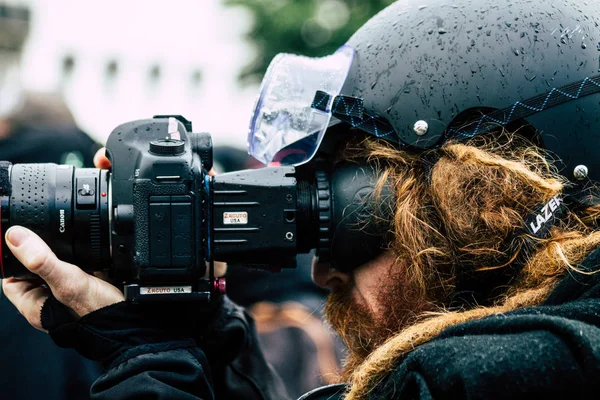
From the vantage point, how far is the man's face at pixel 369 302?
1517 mm

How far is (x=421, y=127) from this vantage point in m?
1.49

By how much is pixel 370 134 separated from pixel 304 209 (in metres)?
0.21

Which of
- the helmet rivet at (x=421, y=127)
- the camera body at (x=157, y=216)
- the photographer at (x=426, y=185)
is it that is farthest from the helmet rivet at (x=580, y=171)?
the camera body at (x=157, y=216)

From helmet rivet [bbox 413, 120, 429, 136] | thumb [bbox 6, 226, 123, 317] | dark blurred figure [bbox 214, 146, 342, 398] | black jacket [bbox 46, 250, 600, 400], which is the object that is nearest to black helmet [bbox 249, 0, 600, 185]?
helmet rivet [bbox 413, 120, 429, 136]

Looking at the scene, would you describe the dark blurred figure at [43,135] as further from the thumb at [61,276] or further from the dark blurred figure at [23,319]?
the thumb at [61,276]

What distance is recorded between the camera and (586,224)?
1460 mm

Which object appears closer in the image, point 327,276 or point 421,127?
point 421,127

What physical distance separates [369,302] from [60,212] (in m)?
0.65

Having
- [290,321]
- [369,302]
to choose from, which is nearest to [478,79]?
[369,302]

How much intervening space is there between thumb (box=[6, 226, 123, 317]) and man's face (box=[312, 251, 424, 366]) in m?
0.49

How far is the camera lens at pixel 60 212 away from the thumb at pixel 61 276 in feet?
0.08

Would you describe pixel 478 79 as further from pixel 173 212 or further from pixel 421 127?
pixel 173 212

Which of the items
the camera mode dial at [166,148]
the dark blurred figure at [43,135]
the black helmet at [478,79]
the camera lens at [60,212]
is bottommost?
the dark blurred figure at [43,135]

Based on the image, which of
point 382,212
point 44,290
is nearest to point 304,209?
point 382,212
